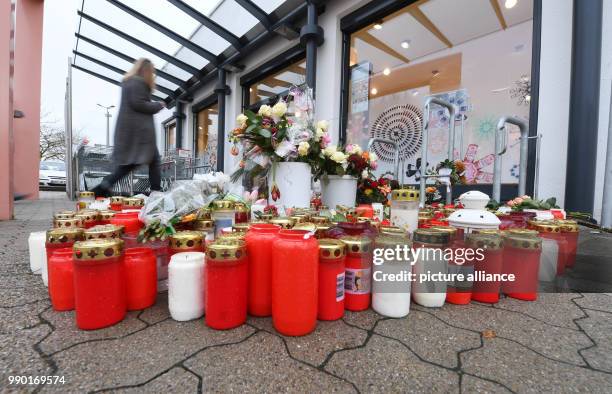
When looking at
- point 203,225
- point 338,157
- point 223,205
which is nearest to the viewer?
point 203,225

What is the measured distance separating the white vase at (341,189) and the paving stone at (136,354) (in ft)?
3.51

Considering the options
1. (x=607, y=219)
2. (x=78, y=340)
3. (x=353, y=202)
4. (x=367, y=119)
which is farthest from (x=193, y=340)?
(x=367, y=119)

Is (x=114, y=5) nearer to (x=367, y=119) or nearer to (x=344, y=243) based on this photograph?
(x=367, y=119)

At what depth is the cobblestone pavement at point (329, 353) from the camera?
1.57 ft

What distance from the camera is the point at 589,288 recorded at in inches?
37.8

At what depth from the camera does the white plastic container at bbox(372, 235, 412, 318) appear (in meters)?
0.72

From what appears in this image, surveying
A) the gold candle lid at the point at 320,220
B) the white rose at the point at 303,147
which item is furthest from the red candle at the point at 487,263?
the white rose at the point at 303,147

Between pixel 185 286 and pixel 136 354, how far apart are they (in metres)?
0.16

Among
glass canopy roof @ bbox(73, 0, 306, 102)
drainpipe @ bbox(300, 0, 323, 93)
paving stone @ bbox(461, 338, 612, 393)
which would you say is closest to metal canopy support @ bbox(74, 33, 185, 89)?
glass canopy roof @ bbox(73, 0, 306, 102)

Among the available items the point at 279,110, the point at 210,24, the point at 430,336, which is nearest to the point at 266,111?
the point at 279,110

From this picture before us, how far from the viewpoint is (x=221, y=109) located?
5430 mm

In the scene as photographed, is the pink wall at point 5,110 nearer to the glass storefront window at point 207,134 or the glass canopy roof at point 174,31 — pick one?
the glass canopy roof at point 174,31

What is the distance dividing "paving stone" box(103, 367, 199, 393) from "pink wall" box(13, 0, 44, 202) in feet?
16.7

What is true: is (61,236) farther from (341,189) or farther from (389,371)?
(341,189)
